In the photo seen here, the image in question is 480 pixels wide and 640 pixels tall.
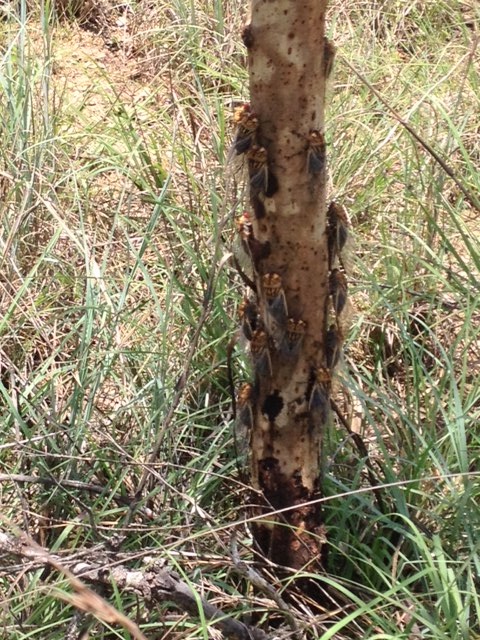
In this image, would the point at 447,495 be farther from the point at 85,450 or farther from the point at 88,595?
the point at 88,595

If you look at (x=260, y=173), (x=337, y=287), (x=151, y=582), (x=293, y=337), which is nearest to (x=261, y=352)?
(x=293, y=337)

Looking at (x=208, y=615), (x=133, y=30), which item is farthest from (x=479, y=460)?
(x=133, y=30)

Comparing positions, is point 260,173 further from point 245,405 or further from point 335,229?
point 245,405

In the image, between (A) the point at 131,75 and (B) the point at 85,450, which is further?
(A) the point at 131,75

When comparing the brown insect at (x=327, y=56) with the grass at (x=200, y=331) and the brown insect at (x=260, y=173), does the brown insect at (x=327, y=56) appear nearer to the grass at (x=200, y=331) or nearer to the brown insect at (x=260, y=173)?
the brown insect at (x=260, y=173)

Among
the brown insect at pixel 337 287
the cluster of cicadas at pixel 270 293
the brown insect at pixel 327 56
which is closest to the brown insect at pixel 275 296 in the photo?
the cluster of cicadas at pixel 270 293
